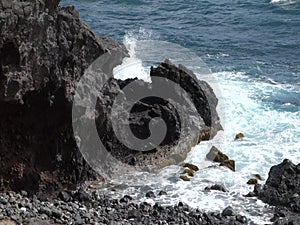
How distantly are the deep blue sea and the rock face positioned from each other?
0.47m

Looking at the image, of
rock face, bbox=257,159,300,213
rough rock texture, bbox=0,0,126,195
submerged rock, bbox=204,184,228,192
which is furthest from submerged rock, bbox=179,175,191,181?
rough rock texture, bbox=0,0,126,195

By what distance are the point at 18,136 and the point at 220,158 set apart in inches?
324

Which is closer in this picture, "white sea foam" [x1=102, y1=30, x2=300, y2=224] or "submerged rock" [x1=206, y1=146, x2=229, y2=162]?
"white sea foam" [x1=102, y1=30, x2=300, y2=224]

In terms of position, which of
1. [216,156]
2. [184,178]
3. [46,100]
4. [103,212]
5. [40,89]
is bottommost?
[103,212]

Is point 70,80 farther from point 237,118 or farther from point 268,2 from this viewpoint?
point 268,2

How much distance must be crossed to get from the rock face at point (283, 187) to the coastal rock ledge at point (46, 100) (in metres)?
4.02

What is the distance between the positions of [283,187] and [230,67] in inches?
612

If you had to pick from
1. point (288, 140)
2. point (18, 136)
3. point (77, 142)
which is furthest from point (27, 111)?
point (288, 140)

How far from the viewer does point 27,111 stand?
1830 cm

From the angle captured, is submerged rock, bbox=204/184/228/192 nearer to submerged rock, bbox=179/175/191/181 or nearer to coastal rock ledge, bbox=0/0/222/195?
submerged rock, bbox=179/175/191/181

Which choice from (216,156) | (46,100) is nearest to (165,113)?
(216,156)

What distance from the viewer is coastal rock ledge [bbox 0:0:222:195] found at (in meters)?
16.6

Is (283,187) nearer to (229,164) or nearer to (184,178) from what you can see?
(229,164)

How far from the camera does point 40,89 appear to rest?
18125 millimetres
